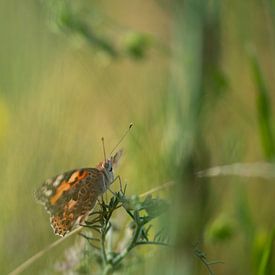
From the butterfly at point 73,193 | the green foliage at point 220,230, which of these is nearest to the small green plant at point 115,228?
the butterfly at point 73,193

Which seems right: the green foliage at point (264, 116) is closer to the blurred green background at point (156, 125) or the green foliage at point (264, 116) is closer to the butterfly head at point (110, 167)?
the blurred green background at point (156, 125)

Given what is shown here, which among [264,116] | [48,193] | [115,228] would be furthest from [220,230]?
[48,193]

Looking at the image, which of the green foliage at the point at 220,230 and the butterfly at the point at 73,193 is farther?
the green foliage at the point at 220,230

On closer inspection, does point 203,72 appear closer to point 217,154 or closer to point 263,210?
point 217,154

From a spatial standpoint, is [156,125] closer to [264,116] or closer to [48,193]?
[264,116]

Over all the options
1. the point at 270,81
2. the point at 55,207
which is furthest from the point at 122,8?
the point at 55,207

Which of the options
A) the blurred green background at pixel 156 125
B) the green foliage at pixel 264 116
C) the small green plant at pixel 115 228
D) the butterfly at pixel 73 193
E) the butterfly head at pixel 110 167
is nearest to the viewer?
the blurred green background at pixel 156 125

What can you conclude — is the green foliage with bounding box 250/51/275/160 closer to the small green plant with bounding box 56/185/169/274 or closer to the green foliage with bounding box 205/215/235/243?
the green foliage with bounding box 205/215/235/243

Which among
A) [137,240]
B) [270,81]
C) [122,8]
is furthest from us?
[122,8]
